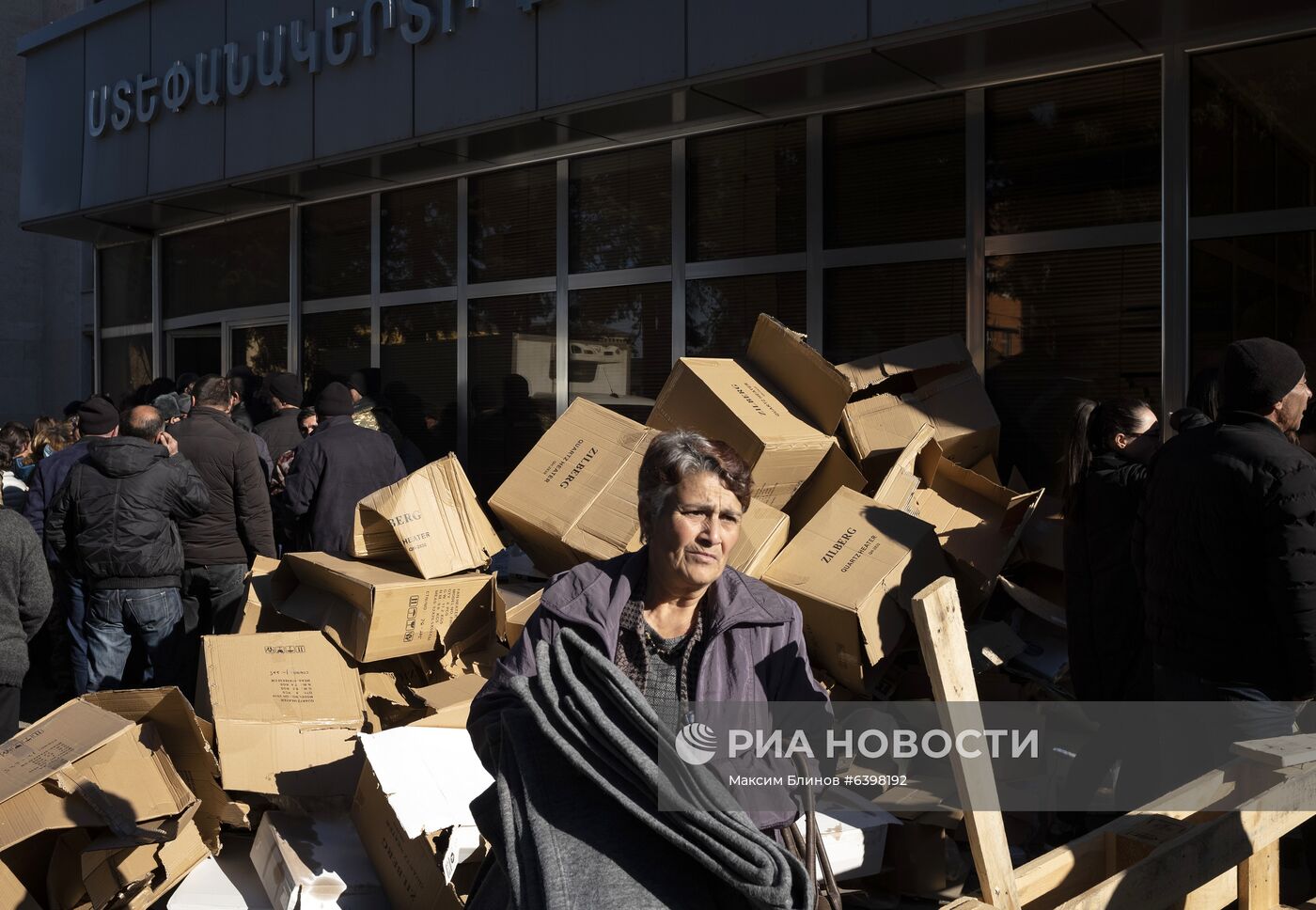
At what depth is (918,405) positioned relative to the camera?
588 centimetres

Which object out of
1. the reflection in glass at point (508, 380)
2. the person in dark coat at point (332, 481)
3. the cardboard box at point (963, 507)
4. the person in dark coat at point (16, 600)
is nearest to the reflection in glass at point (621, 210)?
the reflection in glass at point (508, 380)

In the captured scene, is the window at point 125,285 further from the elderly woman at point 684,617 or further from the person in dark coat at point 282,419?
the elderly woman at point 684,617

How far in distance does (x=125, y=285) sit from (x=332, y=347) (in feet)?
11.9

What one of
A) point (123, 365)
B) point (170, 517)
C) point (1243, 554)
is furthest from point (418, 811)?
point (123, 365)

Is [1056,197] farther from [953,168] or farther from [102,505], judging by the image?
[102,505]

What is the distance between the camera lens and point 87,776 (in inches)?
151

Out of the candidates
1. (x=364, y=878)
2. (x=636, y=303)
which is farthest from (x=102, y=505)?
(x=636, y=303)

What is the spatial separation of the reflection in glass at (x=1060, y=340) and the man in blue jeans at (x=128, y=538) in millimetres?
4288

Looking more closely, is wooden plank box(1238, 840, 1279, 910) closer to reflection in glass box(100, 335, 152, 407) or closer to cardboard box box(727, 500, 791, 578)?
cardboard box box(727, 500, 791, 578)

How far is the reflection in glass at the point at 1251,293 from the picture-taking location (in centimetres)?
543

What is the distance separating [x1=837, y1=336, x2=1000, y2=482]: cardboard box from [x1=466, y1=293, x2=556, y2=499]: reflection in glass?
9.66 ft

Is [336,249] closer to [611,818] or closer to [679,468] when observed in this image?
[679,468]

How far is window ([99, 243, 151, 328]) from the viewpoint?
37.9ft

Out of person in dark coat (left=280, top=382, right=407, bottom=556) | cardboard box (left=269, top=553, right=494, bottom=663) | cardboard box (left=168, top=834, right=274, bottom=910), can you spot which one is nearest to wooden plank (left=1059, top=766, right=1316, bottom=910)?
cardboard box (left=168, top=834, right=274, bottom=910)
